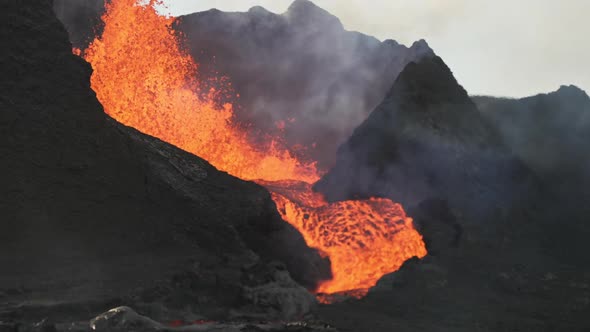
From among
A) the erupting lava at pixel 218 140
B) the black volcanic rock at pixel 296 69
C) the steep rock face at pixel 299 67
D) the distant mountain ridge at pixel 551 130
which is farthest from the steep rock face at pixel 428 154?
the steep rock face at pixel 299 67

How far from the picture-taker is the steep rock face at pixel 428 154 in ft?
48.1

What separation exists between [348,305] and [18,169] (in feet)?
20.0

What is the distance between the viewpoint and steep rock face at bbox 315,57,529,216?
48.1ft

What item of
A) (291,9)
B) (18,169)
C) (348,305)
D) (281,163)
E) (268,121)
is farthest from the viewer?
(291,9)

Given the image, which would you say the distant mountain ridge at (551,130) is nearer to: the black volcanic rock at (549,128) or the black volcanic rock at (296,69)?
the black volcanic rock at (549,128)

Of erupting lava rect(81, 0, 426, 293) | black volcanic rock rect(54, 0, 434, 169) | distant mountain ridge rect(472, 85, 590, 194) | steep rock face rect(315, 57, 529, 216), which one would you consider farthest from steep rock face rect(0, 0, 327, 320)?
black volcanic rock rect(54, 0, 434, 169)

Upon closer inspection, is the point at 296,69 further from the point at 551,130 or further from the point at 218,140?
the point at 551,130

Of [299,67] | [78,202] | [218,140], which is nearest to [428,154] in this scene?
[78,202]

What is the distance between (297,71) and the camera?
Answer: 30.2 m

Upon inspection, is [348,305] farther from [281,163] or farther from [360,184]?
[281,163]

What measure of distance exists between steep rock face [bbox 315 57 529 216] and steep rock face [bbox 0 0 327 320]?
674 cm

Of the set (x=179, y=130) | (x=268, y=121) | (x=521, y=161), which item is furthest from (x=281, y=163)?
(x=521, y=161)

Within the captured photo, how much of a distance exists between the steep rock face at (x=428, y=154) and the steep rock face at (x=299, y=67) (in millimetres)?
10632

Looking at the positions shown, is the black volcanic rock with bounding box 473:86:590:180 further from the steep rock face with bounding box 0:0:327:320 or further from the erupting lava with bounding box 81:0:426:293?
the steep rock face with bounding box 0:0:327:320
